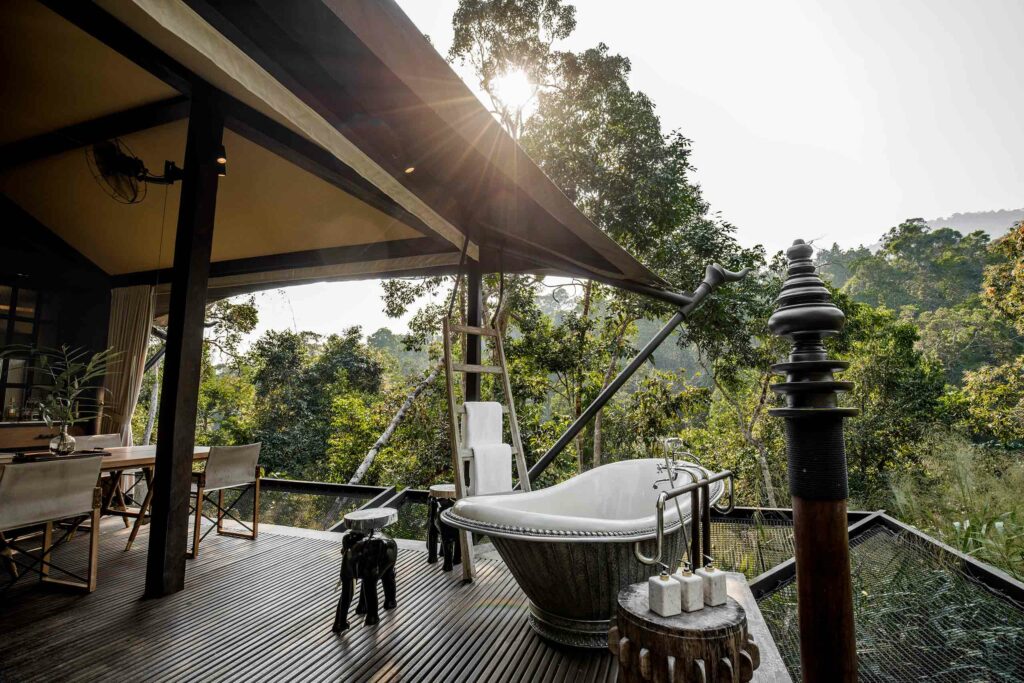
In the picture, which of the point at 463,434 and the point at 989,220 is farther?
the point at 989,220

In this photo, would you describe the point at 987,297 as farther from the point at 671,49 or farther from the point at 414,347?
the point at 414,347

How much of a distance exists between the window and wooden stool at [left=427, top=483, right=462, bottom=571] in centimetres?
490

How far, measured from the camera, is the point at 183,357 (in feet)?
7.87

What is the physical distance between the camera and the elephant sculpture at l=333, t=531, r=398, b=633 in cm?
206

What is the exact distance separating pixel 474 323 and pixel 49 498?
101 inches

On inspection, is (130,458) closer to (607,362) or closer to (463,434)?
(463,434)

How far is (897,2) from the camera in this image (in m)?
6.55

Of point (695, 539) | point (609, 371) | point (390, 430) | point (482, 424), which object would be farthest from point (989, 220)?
point (695, 539)

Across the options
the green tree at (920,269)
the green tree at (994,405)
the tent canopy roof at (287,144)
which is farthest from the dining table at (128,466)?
the green tree at (920,269)

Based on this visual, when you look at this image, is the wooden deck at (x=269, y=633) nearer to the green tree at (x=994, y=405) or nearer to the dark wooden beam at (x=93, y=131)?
the dark wooden beam at (x=93, y=131)

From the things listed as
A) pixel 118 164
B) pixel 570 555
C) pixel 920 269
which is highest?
pixel 920 269

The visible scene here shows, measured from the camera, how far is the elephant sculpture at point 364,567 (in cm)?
206

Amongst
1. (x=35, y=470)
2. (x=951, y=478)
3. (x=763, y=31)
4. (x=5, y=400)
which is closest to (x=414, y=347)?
(x=5, y=400)

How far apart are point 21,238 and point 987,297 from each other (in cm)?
1385
